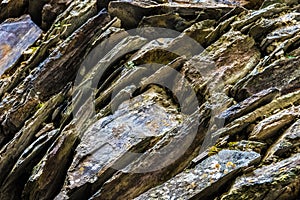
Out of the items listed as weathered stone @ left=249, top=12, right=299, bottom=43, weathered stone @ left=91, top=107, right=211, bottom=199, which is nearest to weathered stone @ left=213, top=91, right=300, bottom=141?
weathered stone @ left=91, top=107, right=211, bottom=199

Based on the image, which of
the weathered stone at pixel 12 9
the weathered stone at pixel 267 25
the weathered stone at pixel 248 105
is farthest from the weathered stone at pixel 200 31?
the weathered stone at pixel 12 9

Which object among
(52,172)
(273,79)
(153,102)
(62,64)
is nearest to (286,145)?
(273,79)

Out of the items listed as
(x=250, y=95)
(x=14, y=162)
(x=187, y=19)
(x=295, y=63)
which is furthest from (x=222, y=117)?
(x=14, y=162)

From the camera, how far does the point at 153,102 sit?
11.8 metres

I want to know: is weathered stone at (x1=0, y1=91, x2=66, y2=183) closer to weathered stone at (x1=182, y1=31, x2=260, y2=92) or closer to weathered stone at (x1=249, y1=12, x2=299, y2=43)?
weathered stone at (x1=182, y1=31, x2=260, y2=92)

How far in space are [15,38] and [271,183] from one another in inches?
526

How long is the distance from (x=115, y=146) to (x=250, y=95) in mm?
4362

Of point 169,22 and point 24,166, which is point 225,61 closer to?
point 169,22

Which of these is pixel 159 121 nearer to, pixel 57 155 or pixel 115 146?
pixel 115 146

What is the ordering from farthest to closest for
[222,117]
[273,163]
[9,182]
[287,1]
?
1. [287,1]
2. [9,182]
3. [222,117]
4. [273,163]

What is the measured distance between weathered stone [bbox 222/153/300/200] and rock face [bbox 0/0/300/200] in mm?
23

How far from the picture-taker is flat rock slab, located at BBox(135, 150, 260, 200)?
29.3 feet

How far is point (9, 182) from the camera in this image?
12.5 m

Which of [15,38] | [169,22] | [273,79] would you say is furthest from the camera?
[15,38]
